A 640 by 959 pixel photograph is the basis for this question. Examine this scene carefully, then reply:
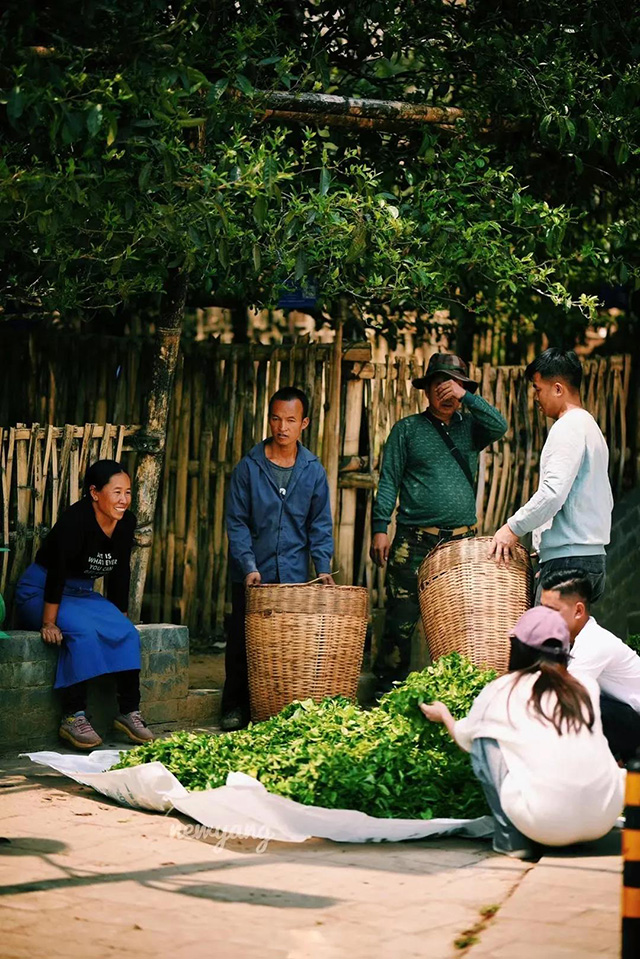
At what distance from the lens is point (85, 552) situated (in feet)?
27.1

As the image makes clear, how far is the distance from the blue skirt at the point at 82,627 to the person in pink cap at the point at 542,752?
8.72 ft

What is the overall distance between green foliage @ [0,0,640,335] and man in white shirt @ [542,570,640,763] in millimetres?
2299

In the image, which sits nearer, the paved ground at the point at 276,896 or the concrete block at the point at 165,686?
the paved ground at the point at 276,896

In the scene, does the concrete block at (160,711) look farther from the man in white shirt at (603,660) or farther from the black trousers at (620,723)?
the black trousers at (620,723)

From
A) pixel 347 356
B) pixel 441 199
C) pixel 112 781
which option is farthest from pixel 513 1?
pixel 112 781

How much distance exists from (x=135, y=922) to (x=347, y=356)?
5596mm

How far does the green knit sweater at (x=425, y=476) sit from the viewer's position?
363 inches

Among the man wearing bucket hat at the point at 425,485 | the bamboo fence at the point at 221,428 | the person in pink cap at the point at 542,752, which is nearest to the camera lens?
the person in pink cap at the point at 542,752

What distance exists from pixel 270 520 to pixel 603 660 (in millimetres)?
2596

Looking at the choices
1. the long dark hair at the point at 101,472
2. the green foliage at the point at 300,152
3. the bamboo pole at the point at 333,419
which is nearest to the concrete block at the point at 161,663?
the long dark hair at the point at 101,472

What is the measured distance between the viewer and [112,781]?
6973 millimetres

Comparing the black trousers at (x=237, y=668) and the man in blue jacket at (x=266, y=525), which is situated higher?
the man in blue jacket at (x=266, y=525)

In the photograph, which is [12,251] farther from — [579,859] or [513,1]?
[579,859]

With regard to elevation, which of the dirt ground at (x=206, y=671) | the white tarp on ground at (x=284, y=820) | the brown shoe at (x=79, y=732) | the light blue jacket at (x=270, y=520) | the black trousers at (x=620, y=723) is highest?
the light blue jacket at (x=270, y=520)
